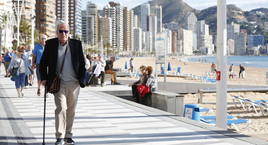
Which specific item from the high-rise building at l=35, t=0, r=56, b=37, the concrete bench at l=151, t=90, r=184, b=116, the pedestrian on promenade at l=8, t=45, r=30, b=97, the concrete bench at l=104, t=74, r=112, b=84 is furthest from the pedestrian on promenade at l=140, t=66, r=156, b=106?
the high-rise building at l=35, t=0, r=56, b=37

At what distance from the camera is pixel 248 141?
6168mm

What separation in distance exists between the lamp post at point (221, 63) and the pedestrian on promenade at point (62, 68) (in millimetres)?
3024

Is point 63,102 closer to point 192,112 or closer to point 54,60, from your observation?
point 54,60

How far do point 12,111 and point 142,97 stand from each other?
356 cm

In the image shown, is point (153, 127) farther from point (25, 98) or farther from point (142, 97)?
point (25, 98)

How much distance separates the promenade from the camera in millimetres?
6199

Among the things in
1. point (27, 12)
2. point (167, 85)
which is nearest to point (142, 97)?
point (167, 85)

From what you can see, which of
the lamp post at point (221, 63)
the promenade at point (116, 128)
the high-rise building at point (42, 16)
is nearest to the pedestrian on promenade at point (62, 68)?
the promenade at point (116, 128)

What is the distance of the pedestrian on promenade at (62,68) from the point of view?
5539mm

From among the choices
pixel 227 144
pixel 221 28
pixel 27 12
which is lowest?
pixel 227 144

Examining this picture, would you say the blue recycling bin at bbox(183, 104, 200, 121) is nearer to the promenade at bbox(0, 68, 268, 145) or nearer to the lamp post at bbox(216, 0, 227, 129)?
the promenade at bbox(0, 68, 268, 145)

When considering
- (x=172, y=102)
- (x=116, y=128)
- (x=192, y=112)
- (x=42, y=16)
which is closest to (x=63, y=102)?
(x=116, y=128)

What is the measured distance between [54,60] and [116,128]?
2223mm

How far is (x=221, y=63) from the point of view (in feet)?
25.6
